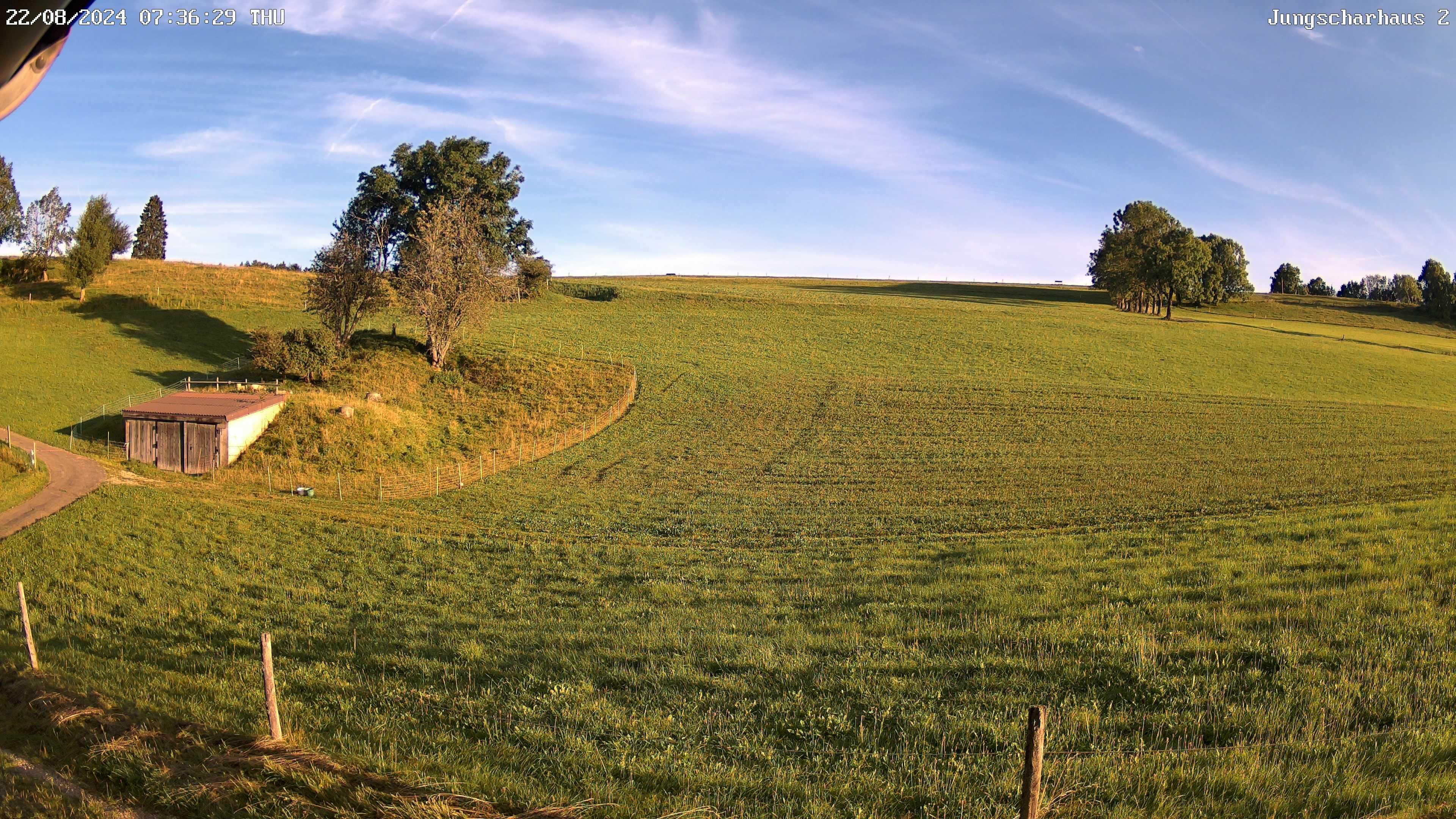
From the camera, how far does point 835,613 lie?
1269 cm

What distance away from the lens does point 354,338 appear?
5241cm

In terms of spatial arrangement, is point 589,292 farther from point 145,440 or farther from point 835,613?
point 835,613

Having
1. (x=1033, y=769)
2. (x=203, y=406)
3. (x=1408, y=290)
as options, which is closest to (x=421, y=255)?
(x=203, y=406)

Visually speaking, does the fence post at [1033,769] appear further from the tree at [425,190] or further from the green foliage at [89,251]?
the green foliage at [89,251]

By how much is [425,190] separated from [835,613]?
55598mm

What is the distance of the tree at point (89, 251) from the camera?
58125mm

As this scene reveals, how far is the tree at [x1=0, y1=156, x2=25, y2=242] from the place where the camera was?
285 ft

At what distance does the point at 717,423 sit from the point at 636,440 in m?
5.14

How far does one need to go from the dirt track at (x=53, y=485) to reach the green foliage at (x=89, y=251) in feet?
114

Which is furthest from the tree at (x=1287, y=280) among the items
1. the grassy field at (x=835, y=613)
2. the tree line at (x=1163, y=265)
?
the grassy field at (x=835, y=613)

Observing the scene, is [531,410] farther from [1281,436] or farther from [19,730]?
[1281,436]

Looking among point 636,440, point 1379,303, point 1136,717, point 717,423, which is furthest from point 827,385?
point 1379,303

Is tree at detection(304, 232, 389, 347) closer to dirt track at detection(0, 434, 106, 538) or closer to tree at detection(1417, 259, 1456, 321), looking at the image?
dirt track at detection(0, 434, 106, 538)

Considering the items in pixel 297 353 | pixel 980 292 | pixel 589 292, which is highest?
pixel 980 292
